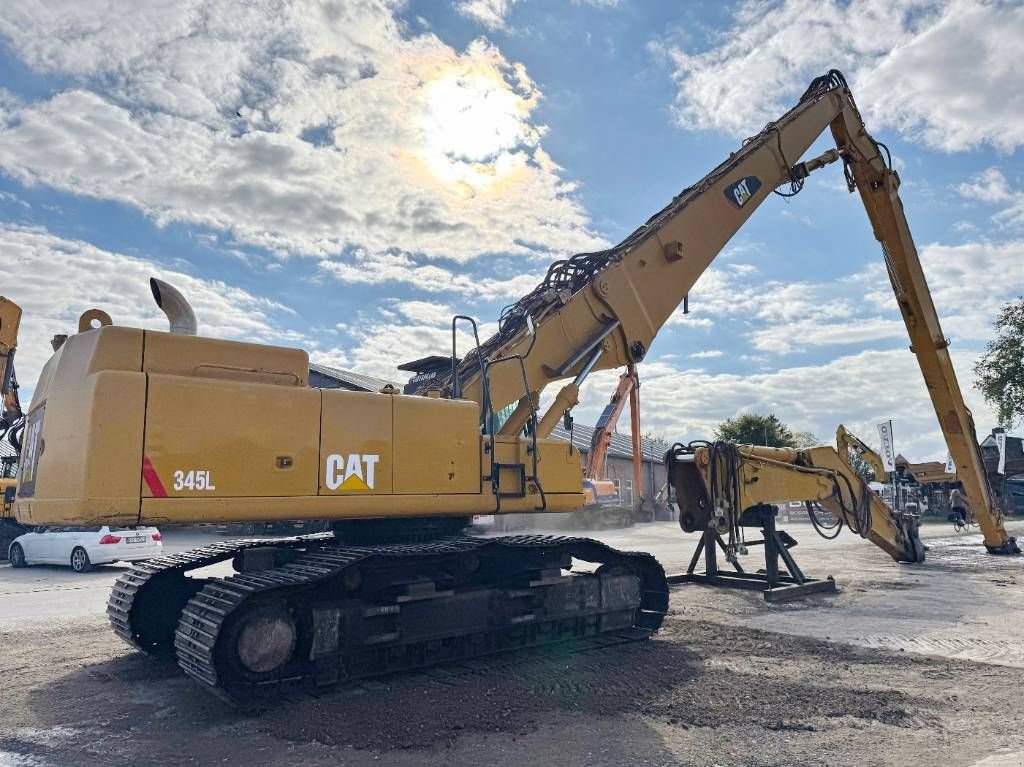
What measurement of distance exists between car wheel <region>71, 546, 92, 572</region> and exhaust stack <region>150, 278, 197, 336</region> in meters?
12.4

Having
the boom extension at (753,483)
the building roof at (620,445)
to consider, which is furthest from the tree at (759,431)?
the boom extension at (753,483)

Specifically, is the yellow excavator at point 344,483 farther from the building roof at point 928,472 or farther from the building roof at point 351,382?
the building roof at point 928,472

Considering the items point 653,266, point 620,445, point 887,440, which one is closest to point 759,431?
point 620,445

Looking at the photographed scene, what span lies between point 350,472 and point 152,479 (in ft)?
5.03

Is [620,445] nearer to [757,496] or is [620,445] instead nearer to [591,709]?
[757,496]

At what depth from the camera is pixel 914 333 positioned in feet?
50.0

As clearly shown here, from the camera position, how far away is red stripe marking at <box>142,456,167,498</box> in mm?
5727

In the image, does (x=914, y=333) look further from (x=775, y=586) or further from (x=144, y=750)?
(x=144, y=750)

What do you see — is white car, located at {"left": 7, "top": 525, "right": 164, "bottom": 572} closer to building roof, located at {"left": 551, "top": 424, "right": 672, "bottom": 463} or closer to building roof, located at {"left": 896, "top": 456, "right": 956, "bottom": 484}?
building roof, located at {"left": 896, "top": 456, "right": 956, "bottom": 484}

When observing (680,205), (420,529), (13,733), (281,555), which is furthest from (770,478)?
(13,733)

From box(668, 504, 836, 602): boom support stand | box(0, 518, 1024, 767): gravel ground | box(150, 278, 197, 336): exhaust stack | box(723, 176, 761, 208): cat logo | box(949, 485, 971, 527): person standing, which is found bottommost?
box(0, 518, 1024, 767): gravel ground

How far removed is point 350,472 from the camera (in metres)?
6.60

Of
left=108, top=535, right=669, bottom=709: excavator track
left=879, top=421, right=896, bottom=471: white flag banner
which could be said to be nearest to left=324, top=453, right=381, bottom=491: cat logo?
left=108, top=535, right=669, bottom=709: excavator track

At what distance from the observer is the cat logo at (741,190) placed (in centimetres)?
1061
